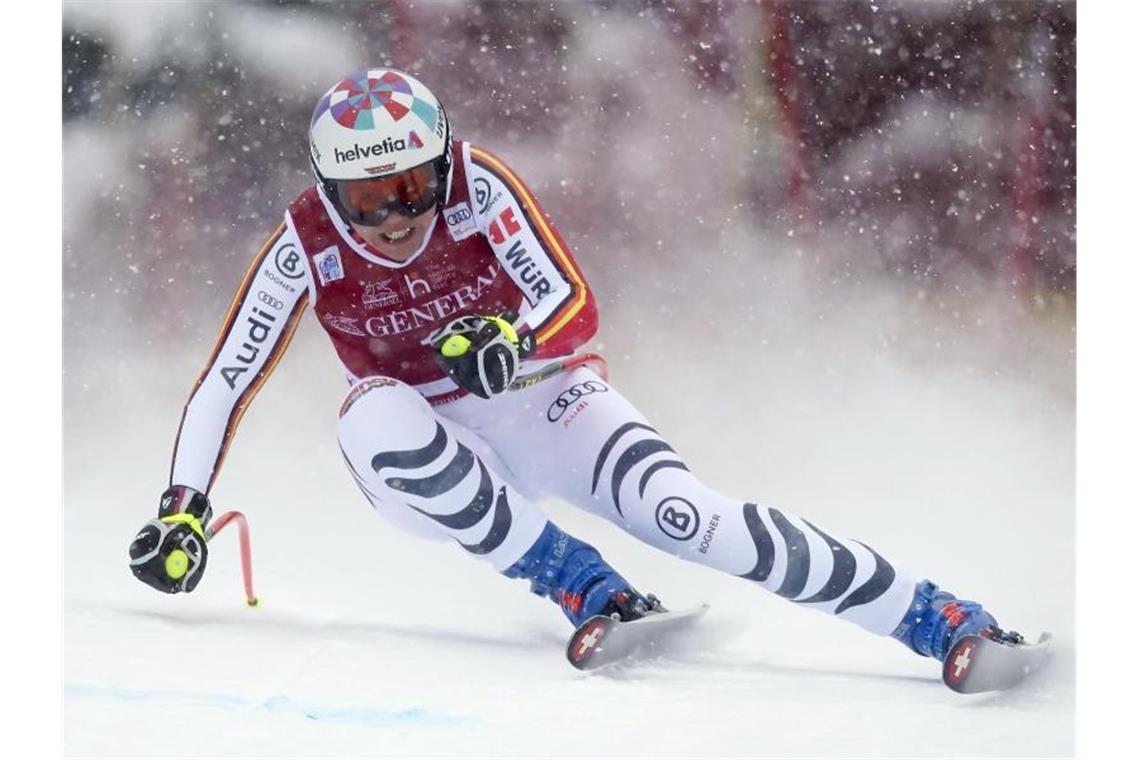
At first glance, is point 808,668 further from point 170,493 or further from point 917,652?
point 170,493

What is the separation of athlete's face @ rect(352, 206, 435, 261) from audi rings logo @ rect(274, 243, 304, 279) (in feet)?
0.59

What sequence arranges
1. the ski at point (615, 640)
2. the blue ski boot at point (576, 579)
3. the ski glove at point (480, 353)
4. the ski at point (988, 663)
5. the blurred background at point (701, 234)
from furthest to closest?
the blurred background at point (701, 234) → the blue ski boot at point (576, 579) → the ski at point (615, 640) → the ski at point (988, 663) → the ski glove at point (480, 353)

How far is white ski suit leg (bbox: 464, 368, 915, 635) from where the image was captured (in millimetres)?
3834

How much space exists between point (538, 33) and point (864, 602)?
5.85 ft

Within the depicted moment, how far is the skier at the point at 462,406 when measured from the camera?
382 cm

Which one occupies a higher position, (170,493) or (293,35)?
(293,35)

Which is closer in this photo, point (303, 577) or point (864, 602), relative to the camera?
point (864, 602)

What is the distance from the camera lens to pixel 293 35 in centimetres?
433

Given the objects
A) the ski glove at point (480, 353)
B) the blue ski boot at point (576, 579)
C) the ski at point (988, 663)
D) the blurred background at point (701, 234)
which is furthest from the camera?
the blurred background at point (701, 234)

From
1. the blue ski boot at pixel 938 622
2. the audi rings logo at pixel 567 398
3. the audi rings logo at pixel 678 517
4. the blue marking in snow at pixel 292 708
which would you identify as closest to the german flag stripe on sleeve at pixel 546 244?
the audi rings logo at pixel 567 398

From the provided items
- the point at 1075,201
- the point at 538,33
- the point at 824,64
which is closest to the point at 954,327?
the point at 1075,201

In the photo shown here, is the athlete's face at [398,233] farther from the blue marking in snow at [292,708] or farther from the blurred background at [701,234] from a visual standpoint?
the blue marking in snow at [292,708]

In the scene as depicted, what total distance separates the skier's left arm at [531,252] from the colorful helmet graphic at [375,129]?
0.43ft

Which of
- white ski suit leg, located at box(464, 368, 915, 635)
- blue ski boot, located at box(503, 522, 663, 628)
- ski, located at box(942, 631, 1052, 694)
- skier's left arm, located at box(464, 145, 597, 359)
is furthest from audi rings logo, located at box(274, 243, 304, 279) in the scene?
ski, located at box(942, 631, 1052, 694)
